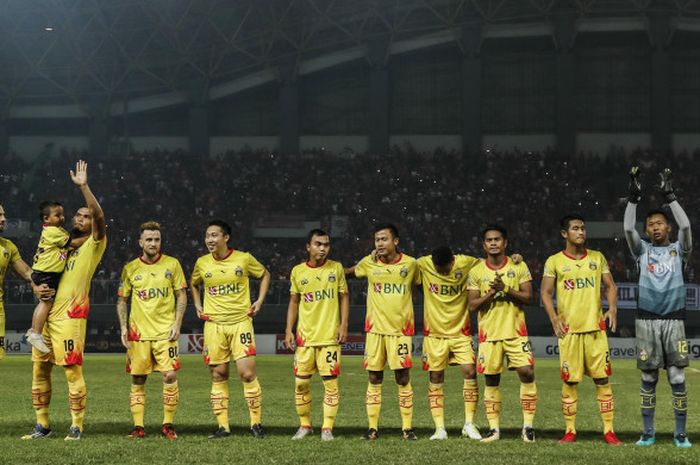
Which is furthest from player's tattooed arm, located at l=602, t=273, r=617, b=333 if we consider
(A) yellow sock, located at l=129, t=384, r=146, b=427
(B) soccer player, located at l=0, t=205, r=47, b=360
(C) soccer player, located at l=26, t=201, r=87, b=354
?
(B) soccer player, located at l=0, t=205, r=47, b=360

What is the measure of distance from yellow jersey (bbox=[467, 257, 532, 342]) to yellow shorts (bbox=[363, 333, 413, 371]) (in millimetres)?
1022

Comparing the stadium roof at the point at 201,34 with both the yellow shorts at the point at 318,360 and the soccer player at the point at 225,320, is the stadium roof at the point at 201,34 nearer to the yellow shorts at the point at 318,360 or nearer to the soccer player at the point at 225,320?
the soccer player at the point at 225,320

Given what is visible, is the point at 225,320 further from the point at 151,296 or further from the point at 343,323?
the point at 343,323

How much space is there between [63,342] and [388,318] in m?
4.11

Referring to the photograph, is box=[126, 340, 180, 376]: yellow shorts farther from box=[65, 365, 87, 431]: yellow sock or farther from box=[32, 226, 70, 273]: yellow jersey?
box=[32, 226, 70, 273]: yellow jersey

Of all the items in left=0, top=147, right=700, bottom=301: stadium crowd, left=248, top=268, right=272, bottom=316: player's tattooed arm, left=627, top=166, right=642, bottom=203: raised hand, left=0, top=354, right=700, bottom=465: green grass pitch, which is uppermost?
left=0, top=147, right=700, bottom=301: stadium crowd

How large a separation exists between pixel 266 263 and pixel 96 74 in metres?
15.2

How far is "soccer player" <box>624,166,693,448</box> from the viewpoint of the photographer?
42.2ft

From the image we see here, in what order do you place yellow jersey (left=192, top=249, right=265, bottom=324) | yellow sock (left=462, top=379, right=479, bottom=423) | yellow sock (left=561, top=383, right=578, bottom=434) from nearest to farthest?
yellow sock (left=561, top=383, right=578, bottom=434) → yellow sock (left=462, top=379, right=479, bottom=423) → yellow jersey (left=192, top=249, right=265, bottom=324)

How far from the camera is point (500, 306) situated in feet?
44.1

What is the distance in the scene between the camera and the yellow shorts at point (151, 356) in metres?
13.6

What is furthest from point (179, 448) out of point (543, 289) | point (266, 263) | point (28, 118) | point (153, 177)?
point (28, 118)

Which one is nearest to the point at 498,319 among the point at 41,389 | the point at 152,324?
the point at 152,324

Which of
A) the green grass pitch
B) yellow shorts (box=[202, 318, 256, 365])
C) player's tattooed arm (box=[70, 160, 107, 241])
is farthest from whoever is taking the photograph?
yellow shorts (box=[202, 318, 256, 365])
